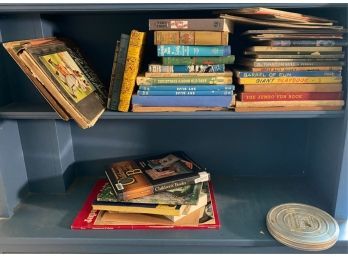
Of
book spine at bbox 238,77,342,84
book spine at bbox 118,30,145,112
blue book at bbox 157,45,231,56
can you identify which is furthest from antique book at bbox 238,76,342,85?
book spine at bbox 118,30,145,112

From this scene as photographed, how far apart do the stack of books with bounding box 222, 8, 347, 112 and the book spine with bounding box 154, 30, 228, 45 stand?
65 mm

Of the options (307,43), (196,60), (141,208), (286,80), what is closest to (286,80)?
(286,80)

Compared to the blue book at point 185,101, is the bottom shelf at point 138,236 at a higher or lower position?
lower

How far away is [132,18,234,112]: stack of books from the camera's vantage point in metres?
0.87

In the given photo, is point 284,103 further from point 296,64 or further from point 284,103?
point 296,64

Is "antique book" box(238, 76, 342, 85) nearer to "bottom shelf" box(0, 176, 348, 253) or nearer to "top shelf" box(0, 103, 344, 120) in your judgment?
"top shelf" box(0, 103, 344, 120)

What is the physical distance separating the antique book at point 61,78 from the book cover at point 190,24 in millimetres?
275

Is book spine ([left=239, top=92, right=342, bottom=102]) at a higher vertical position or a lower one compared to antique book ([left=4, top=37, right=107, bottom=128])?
lower

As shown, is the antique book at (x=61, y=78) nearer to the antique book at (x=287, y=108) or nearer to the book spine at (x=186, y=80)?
the book spine at (x=186, y=80)

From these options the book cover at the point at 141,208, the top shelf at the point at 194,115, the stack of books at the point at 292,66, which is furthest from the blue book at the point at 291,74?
the book cover at the point at 141,208

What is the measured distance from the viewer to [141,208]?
96 centimetres

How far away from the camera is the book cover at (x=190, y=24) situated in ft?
2.81

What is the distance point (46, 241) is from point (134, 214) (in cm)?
27

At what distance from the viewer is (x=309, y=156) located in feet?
4.08
